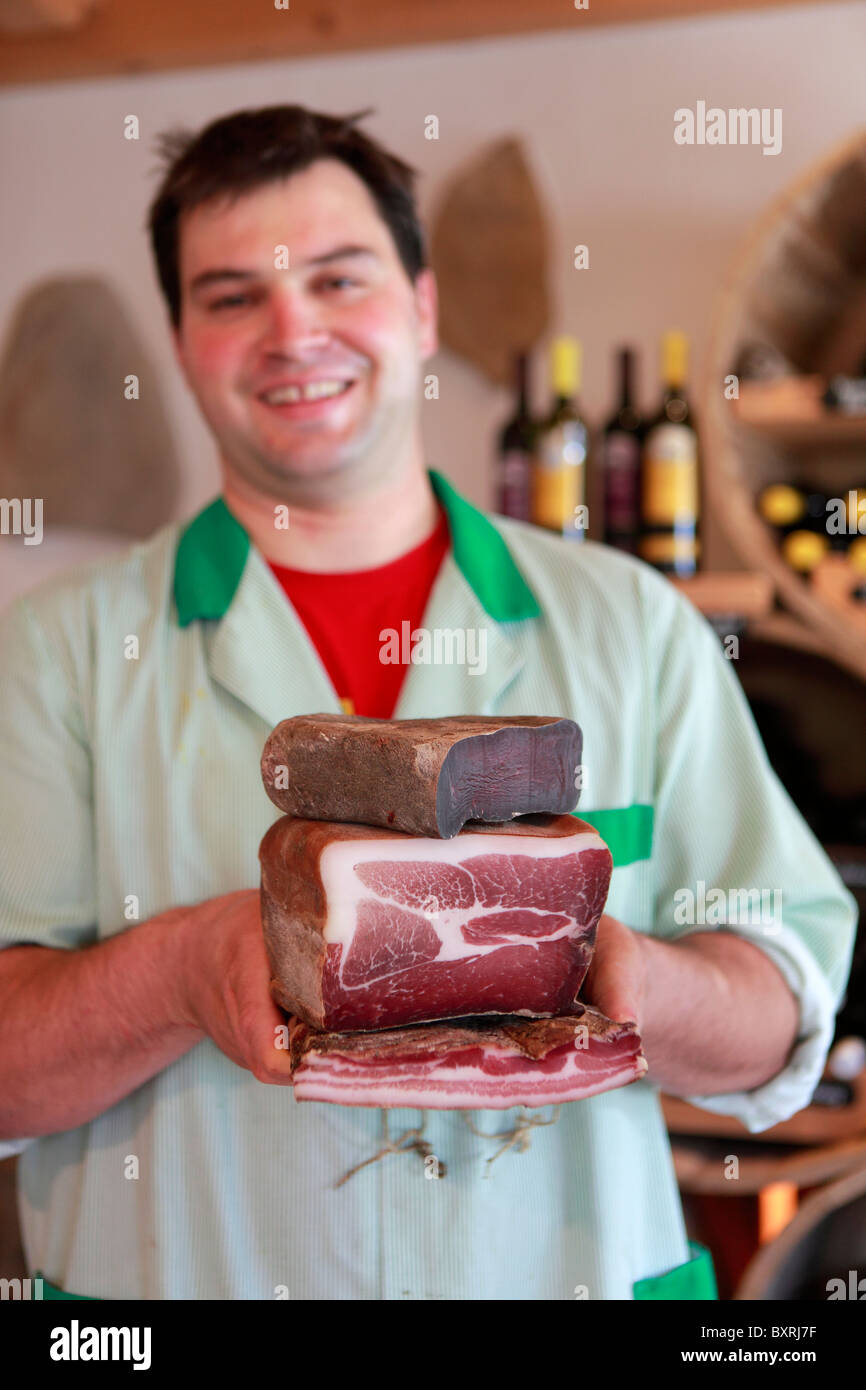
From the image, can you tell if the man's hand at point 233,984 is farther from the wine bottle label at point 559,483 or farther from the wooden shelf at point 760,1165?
the wine bottle label at point 559,483

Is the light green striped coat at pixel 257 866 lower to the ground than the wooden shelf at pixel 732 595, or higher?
lower

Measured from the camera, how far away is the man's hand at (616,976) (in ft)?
2.97

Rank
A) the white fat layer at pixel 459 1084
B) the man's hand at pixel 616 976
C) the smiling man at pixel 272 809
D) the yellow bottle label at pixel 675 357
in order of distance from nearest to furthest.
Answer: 1. the white fat layer at pixel 459 1084
2. the man's hand at pixel 616 976
3. the smiling man at pixel 272 809
4. the yellow bottle label at pixel 675 357

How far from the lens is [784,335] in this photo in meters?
2.29

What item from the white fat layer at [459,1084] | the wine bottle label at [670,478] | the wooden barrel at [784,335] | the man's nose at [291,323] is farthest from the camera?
the wine bottle label at [670,478]

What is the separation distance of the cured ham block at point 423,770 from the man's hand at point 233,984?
0.13 meters

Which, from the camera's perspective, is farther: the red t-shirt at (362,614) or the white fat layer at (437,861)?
the red t-shirt at (362,614)

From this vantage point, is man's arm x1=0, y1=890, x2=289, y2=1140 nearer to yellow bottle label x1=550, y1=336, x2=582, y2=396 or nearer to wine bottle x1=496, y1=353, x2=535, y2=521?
wine bottle x1=496, y1=353, x2=535, y2=521

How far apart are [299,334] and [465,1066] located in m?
0.77

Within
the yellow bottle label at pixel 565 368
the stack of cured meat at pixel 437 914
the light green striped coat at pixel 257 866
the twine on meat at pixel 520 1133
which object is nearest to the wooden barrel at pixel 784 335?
the yellow bottle label at pixel 565 368

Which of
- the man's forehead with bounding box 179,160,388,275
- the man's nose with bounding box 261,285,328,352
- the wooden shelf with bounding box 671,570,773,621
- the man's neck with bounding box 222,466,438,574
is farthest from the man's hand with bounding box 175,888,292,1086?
the wooden shelf with bounding box 671,570,773,621

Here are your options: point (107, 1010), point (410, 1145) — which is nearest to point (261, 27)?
point (107, 1010)
